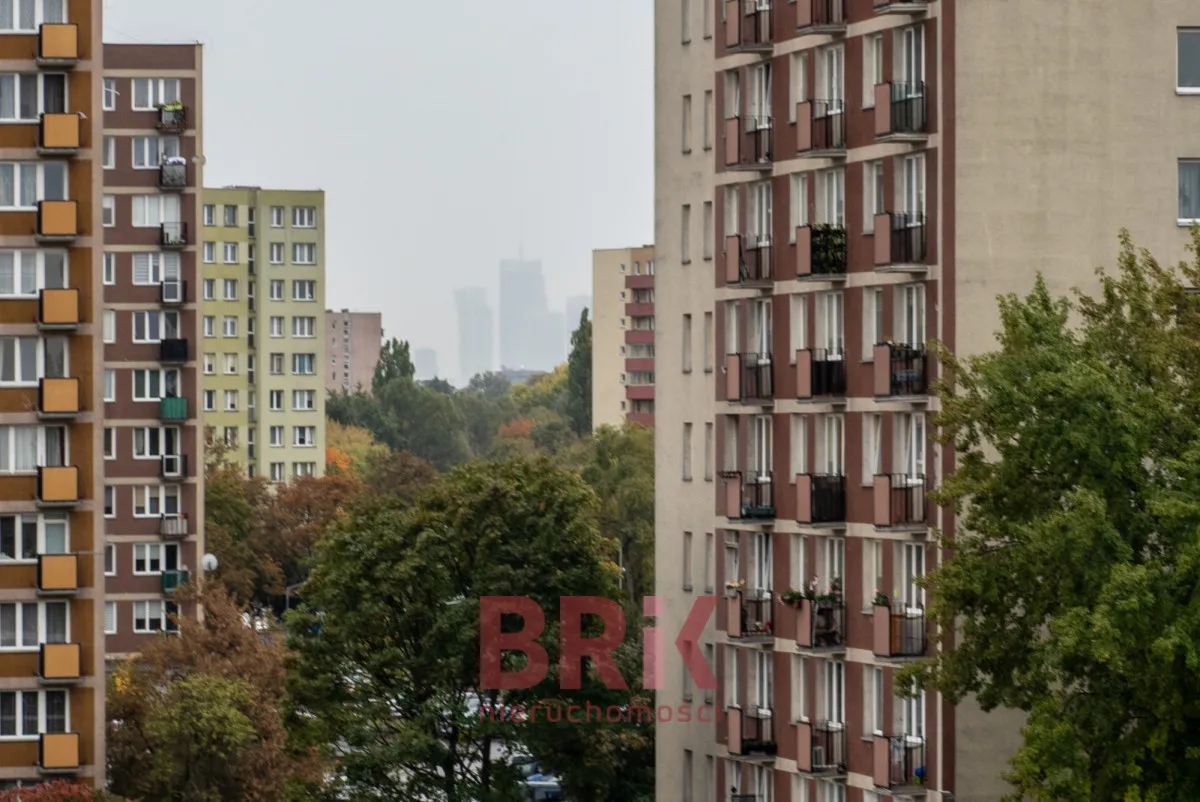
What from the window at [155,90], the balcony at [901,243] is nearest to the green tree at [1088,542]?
the balcony at [901,243]

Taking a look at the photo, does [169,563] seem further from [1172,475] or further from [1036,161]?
[1172,475]

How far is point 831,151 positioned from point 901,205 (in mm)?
3461

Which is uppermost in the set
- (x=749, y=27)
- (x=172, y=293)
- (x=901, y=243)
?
(x=749, y=27)

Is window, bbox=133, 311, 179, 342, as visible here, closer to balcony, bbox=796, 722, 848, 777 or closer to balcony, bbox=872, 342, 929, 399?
balcony, bbox=796, 722, 848, 777

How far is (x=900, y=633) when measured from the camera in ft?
222

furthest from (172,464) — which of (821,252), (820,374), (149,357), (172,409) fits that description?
(821,252)

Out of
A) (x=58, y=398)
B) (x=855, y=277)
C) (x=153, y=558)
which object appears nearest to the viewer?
(x=855, y=277)

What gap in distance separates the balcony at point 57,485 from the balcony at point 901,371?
23357 millimetres

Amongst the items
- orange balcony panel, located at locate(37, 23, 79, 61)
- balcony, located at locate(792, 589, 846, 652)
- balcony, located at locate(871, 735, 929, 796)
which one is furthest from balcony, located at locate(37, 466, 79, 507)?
balcony, located at locate(871, 735, 929, 796)

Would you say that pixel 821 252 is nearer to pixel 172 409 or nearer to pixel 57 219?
pixel 57 219

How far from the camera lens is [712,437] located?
267 feet

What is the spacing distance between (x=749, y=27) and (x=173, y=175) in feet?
172

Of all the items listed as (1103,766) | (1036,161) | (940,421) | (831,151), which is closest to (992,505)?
(940,421)

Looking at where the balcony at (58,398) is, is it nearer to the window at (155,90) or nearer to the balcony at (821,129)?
the balcony at (821,129)
